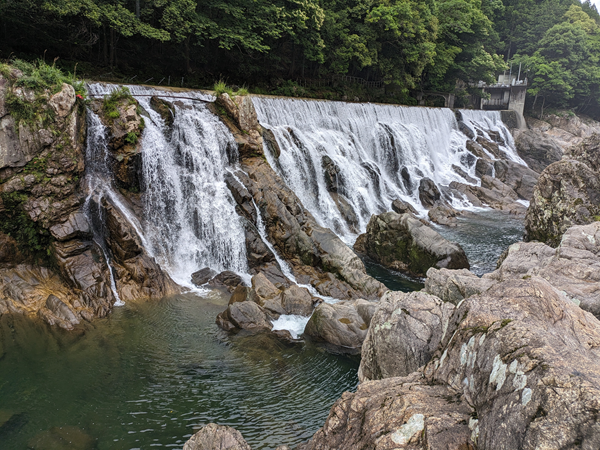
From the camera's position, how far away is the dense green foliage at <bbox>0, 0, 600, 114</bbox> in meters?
24.0

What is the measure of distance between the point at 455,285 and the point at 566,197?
9421 mm

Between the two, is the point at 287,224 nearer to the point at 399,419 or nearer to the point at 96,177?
the point at 96,177

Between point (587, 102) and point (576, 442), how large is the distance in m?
68.2

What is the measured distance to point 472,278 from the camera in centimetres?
983

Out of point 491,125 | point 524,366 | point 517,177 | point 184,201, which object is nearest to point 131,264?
point 184,201

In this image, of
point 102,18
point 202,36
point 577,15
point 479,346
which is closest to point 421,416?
point 479,346

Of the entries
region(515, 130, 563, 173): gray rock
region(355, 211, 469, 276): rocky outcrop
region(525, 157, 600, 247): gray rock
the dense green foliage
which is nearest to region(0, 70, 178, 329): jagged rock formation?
the dense green foliage

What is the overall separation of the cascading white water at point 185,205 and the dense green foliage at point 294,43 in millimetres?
8914

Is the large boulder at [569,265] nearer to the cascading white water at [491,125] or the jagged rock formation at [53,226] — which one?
the jagged rock formation at [53,226]

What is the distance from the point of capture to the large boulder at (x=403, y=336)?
6672 mm

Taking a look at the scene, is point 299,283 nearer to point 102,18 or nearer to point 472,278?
point 472,278

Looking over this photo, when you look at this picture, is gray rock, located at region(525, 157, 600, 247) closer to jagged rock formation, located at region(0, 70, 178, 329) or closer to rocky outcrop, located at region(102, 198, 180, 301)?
rocky outcrop, located at region(102, 198, 180, 301)

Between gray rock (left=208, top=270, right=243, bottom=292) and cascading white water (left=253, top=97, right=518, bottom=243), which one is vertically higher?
cascading white water (left=253, top=97, right=518, bottom=243)

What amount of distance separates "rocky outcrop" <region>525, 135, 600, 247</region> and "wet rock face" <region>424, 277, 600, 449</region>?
12.2m
